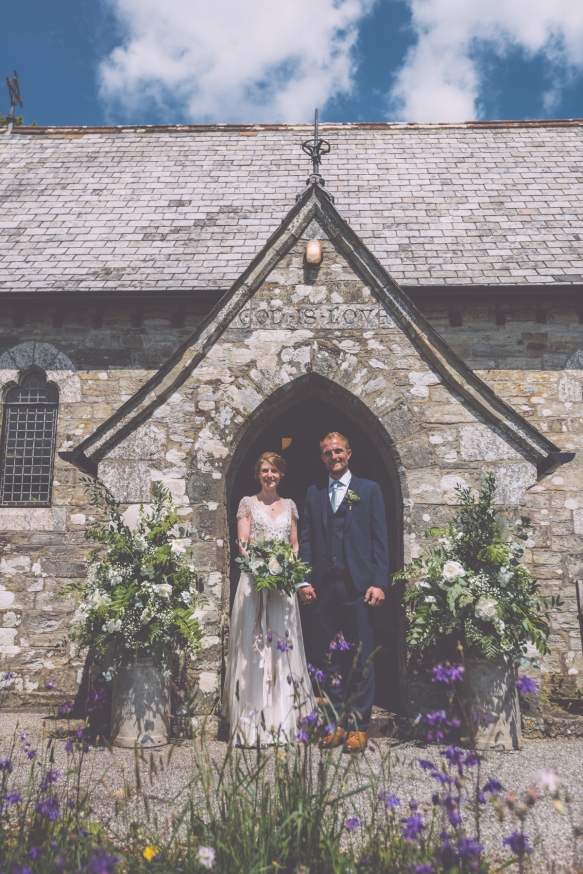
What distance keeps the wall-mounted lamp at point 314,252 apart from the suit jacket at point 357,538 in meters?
2.05

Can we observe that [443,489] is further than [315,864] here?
Yes

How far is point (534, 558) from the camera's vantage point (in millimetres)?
7363

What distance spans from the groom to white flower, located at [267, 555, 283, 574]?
0.22 meters

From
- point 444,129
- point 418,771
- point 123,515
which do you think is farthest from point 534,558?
point 444,129

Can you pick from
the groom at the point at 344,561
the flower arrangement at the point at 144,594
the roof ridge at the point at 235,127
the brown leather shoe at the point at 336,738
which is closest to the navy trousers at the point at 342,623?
the groom at the point at 344,561

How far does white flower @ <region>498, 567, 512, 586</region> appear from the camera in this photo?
5031 mm

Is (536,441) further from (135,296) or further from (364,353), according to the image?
(135,296)

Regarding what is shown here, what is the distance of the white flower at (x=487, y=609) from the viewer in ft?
15.9

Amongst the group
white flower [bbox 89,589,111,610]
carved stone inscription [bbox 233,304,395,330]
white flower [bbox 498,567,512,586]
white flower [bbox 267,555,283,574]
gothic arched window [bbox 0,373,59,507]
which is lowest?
white flower [bbox 89,589,111,610]

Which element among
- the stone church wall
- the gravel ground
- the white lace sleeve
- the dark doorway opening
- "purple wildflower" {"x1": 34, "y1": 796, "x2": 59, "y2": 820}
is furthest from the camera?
the dark doorway opening

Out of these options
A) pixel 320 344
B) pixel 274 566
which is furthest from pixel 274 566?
pixel 320 344

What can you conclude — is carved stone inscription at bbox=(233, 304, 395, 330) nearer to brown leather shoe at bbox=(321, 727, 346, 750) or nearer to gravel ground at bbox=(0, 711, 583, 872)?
brown leather shoe at bbox=(321, 727, 346, 750)

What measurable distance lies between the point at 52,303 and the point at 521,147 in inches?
320

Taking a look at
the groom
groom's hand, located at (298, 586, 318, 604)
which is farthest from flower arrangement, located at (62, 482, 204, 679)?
the groom
